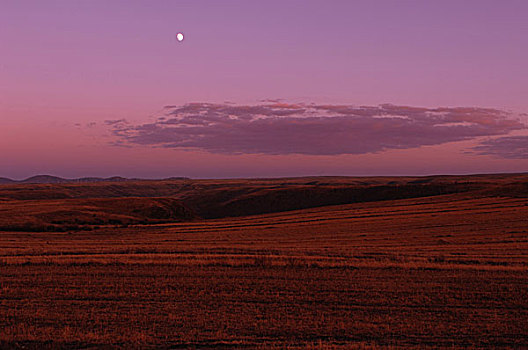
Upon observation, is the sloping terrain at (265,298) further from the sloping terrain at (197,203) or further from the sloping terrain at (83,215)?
the sloping terrain at (197,203)

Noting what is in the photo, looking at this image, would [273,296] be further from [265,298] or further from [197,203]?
[197,203]

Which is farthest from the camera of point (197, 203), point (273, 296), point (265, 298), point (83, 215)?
point (197, 203)

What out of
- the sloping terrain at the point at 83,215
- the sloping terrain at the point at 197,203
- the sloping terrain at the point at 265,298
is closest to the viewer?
the sloping terrain at the point at 265,298

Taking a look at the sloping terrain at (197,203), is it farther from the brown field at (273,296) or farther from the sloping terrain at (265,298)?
the brown field at (273,296)

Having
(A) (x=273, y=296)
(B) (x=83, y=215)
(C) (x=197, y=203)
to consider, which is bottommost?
(C) (x=197, y=203)

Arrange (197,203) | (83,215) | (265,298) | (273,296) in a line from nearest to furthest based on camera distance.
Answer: (265,298) < (273,296) < (83,215) < (197,203)

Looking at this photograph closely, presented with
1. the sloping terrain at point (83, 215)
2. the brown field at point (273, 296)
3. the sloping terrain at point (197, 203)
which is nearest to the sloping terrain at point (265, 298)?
the brown field at point (273, 296)

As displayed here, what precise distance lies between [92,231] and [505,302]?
138 ft

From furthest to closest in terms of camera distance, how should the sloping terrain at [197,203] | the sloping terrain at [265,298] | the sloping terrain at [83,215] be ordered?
the sloping terrain at [197,203], the sloping terrain at [83,215], the sloping terrain at [265,298]

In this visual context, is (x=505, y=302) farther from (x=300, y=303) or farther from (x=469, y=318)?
(x=300, y=303)

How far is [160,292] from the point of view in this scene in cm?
1538

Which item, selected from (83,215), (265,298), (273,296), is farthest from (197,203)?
(265,298)

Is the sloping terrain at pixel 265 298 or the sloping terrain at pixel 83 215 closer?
the sloping terrain at pixel 265 298

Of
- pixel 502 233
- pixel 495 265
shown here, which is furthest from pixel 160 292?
pixel 502 233
